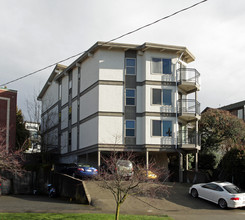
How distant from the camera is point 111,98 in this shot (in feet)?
103

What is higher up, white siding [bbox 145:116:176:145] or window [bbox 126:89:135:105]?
window [bbox 126:89:135:105]

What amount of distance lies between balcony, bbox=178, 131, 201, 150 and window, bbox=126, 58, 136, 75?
673 centimetres

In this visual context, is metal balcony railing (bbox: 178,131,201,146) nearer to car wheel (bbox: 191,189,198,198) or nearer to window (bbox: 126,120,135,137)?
window (bbox: 126,120,135,137)

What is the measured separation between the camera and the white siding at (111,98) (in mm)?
31312

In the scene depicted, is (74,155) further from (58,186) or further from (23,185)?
(58,186)

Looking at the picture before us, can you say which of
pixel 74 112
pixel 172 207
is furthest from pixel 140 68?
pixel 172 207

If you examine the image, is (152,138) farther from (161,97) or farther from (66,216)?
(66,216)

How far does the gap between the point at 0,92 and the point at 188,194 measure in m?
21.5

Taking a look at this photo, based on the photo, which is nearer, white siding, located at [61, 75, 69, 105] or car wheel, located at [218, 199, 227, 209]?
car wheel, located at [218, 199, 227, 209]

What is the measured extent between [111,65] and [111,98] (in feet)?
9.46

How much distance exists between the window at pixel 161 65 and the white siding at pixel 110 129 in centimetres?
527

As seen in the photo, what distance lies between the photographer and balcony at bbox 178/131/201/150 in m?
30.7

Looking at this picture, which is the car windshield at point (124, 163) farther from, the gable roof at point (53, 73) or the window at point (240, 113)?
the window at point (240, 113)

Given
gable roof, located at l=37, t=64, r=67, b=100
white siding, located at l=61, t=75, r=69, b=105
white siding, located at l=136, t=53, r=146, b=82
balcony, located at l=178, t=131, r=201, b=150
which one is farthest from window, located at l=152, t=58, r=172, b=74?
gable roof, located at l=37, t=64, r=67, b=100
